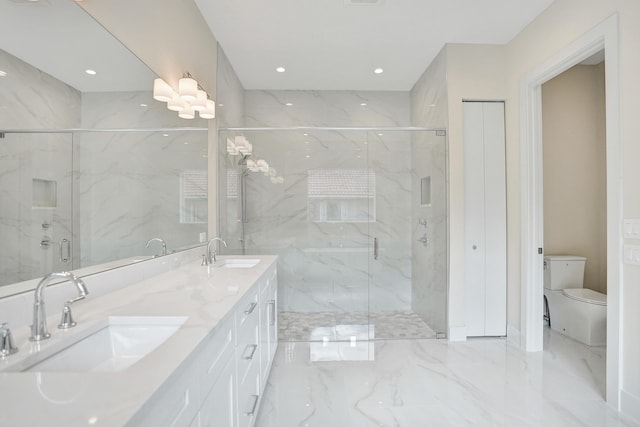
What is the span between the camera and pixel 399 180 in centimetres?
377

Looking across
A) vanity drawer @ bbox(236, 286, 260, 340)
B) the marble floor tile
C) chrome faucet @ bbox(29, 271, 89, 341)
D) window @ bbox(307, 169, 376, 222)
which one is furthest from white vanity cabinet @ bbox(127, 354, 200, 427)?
window @ bbox(307, 169, 376, 222)

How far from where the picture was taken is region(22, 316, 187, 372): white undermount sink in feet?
3.43

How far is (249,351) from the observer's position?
64.3 inches

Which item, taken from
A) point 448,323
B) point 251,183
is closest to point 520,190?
point 448,323

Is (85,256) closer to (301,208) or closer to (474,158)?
(301,208)

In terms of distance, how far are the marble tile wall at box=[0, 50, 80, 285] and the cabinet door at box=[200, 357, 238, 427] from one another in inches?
29.0

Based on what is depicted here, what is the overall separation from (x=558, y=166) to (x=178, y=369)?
4242mm

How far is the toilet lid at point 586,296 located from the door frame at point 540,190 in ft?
1.70

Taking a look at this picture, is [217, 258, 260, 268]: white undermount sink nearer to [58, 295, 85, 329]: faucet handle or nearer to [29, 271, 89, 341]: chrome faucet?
[58, 295, 85, 329]: faucet handle

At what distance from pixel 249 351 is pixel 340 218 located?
7.45ft

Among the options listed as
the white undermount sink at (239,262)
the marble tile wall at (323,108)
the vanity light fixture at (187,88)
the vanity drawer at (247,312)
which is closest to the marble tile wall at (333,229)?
the marble tile wall at (323,108)

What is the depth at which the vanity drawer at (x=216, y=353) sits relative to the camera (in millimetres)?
987

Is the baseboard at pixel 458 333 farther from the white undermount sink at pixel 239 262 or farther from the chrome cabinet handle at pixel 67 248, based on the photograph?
the chrome cabinet handle at pixel 67 248

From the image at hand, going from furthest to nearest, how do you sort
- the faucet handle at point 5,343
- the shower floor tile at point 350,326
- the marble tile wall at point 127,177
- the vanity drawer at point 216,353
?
the shower floor tile at point 350,326, the marble tile wall at point 127,177, the vanity drawer at point 216,353, the faucet handle at point 5,343
